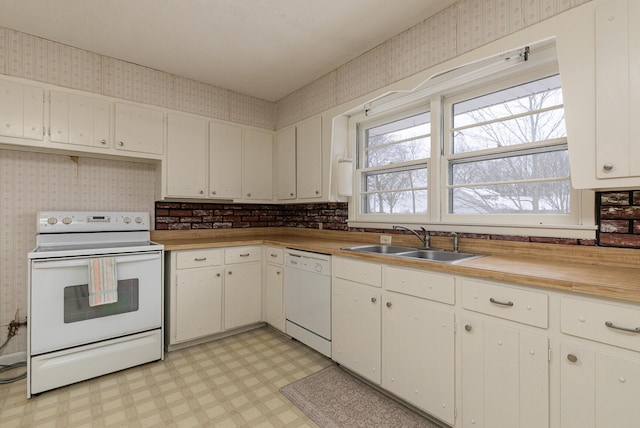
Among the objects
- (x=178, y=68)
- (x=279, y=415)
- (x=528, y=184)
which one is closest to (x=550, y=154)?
(x=528, y=184)

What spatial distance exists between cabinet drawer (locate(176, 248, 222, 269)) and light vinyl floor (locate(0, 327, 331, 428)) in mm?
735

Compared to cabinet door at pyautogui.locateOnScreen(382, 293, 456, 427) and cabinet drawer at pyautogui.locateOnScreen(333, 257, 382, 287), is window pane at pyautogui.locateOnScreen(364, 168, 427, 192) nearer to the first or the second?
cabinet drawer at pyautogui.locateOnScreen(333, 257, 382, 287)

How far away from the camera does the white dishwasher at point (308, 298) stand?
7.89 ft

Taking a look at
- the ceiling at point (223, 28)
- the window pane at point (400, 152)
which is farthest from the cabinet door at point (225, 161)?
the window pane at point (400, 152)

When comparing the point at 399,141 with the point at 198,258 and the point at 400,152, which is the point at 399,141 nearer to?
the point at 400,152

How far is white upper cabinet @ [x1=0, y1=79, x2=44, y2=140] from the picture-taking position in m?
2.23

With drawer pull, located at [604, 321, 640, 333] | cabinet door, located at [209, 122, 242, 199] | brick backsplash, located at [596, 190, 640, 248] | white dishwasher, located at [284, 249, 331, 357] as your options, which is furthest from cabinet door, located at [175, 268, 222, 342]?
brick backsplash, located at [596, 190, 640, 248]

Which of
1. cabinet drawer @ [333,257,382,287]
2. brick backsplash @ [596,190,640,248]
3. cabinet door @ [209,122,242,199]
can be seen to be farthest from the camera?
cabinet door @ [209,122,242,199]

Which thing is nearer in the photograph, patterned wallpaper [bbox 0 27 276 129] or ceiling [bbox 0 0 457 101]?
ceiling [bbox 0 0 457 101]

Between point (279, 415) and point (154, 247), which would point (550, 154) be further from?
point (154, 247)

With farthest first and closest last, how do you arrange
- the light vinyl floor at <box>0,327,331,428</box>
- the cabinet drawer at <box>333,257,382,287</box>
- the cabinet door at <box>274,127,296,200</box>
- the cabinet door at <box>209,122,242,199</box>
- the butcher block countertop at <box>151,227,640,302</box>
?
1. the cabinet door at <box>274,127,296,200</box>
2. the cabinet door at <box>209,122,242,199</box>
3. the cabinet drawer at <box>333,257,382,287</box>
4. the light vinyl floor at <box>0,327,331,428</box>
5. the butcher block countertop at <box>151,227,640,302</box>

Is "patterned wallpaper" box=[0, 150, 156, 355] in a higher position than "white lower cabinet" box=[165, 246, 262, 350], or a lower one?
Answer: higher

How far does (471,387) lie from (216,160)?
285 cm

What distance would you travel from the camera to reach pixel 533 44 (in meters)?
1.73
